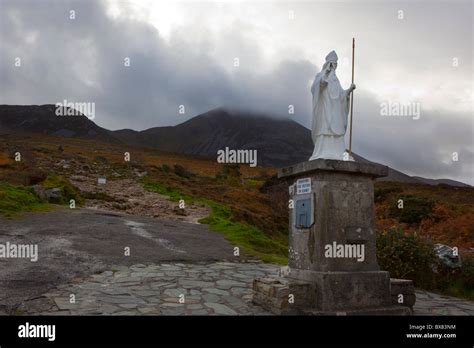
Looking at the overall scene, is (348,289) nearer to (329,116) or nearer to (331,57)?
(329,116)

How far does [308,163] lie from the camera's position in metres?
6.96

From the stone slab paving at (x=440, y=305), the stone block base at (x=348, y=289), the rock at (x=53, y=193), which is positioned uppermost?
the rock at (x=53, y=193)

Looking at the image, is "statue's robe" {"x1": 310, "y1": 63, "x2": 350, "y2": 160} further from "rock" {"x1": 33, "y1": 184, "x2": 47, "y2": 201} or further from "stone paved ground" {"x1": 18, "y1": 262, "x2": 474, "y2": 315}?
"rock" {"x1": 33, "y1": 184, "x2": 47, "y2": 201}

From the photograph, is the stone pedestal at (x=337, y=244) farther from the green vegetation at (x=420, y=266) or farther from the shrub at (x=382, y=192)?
the shrub at (x=382, y=192)

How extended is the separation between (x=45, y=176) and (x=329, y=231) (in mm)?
19983

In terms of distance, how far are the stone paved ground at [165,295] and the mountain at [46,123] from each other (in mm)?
91235

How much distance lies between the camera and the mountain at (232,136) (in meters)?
101

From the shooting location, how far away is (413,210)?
24.8m

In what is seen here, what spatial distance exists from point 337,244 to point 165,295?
2.92 m

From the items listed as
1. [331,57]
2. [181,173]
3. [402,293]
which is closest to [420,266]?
[402,293]

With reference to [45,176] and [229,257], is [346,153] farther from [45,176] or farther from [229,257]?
[45,176]

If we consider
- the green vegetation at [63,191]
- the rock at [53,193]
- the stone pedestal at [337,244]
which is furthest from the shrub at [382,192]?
the stone pedestal at [337,244]

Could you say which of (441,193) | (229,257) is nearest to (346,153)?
(229,257)

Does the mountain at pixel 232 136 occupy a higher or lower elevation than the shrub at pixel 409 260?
higher
